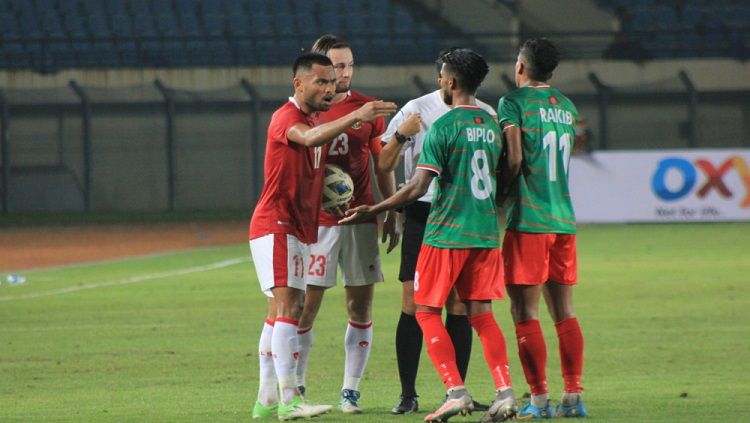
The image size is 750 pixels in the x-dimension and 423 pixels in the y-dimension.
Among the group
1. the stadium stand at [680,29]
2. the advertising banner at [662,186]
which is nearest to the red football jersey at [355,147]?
the advertising banner at [662,186]

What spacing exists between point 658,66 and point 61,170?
580 inches

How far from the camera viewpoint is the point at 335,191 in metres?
7.78

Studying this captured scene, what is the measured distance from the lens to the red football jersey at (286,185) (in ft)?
24.4

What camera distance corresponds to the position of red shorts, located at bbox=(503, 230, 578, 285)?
726 cm

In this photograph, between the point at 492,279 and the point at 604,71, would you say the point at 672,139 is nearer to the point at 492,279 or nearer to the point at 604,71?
the point at 604,71

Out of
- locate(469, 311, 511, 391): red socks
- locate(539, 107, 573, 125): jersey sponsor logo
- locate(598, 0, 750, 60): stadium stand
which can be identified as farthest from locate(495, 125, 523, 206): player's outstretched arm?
locate(598, 0, 750, 60): stadium stand

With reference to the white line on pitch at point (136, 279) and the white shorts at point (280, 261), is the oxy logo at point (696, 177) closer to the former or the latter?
the white line on pitch at point (136, 279)

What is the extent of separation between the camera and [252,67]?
111 feet

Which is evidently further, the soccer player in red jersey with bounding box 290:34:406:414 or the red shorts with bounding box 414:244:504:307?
the soccer player in red jersey with bounding box 290:34:406:414

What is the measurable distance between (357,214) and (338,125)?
0.54 metres

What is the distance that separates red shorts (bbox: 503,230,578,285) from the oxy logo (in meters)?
21.4

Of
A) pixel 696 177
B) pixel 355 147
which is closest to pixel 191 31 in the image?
pixel 696 177

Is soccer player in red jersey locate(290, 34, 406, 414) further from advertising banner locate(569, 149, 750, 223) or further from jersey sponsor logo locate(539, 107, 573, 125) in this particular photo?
advertising banner locate(569, 149, 750, 223)

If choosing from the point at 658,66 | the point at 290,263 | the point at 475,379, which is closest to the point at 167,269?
the point at 475,379
